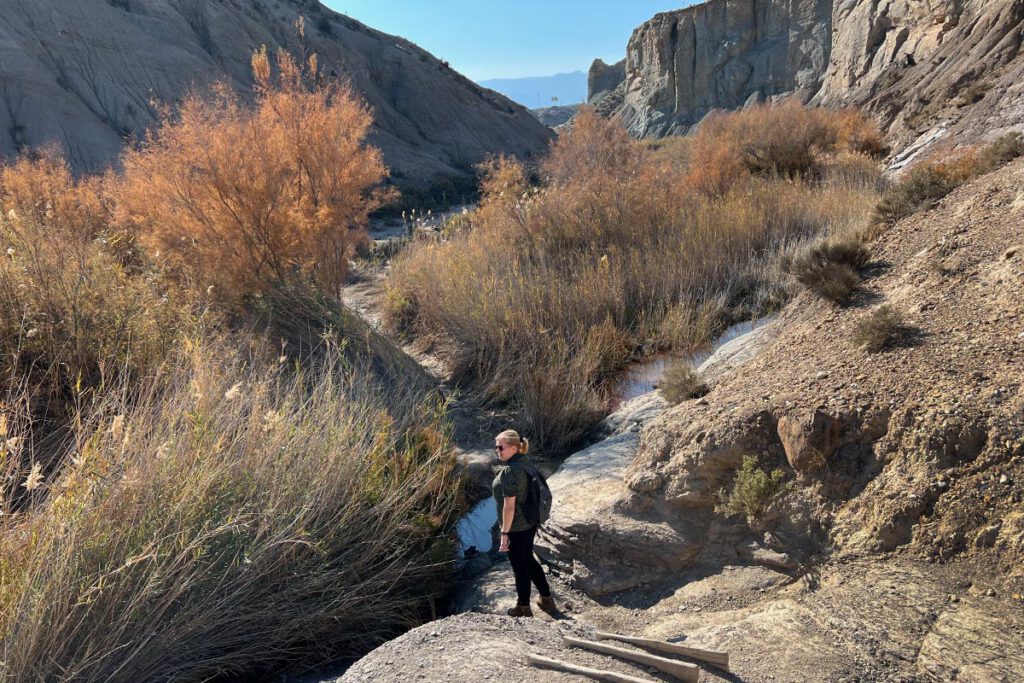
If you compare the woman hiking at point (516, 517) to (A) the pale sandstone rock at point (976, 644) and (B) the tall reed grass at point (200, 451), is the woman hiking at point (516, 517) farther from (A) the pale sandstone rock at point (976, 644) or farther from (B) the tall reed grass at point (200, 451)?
(A) the pale sandstone rock at point (976, 644)

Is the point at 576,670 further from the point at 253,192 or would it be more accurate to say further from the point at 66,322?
the point at 253,192

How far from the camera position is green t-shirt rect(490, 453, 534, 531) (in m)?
3.85

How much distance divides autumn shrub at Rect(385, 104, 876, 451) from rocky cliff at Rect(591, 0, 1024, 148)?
4683mm

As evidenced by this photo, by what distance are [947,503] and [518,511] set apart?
2194mm

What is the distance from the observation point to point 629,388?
7473 millimetres

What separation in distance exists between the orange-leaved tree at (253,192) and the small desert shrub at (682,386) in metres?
4.79

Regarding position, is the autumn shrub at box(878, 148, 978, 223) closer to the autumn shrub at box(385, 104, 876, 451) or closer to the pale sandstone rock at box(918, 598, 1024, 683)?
the autumn shrub at box(385, 104, 876, 451)

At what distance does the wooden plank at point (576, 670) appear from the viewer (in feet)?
8.72

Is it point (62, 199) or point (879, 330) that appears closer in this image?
point (879, 330)

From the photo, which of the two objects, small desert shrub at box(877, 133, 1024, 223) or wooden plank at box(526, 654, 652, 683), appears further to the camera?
small desert shrub at box(877, 133, 1024, 223)

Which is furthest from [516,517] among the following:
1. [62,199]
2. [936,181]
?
[62,199]

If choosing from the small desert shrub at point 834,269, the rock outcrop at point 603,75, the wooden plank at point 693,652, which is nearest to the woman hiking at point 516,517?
the wooden plank at point 693,652

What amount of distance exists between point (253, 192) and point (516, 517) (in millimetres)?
5934

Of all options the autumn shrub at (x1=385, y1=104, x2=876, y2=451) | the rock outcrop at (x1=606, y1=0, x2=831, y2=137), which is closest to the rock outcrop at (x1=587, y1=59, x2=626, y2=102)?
the rock outcrop at (x1=606, y1=0, x2=831, y2=137)
